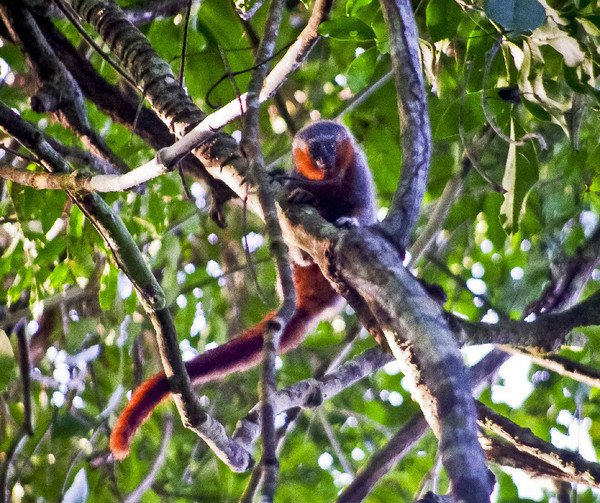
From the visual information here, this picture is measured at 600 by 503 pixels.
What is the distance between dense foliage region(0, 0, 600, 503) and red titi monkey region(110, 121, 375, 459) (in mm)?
193

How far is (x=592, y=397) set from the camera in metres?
4.45

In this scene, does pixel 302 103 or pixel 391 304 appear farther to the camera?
pixel 302 103

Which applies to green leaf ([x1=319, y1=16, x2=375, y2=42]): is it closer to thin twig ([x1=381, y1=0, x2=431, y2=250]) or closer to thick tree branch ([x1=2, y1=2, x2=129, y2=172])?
thin twig ([x1=381, y1=0, x2=431, y2=250])

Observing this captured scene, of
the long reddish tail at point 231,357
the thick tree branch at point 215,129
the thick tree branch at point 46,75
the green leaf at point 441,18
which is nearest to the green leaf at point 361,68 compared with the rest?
the green leaf at point 441,18

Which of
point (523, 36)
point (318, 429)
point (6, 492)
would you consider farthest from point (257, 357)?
point (523, 36)

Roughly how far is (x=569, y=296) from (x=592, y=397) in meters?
1.59

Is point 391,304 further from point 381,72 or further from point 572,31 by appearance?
point 381,72

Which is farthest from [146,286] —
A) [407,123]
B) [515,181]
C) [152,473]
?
[152,473]

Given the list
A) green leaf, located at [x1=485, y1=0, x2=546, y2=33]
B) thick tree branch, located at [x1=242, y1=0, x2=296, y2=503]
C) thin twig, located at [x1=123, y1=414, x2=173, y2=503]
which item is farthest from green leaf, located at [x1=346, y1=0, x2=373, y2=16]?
thin twig, located at [x1=123, y1=414, x2=173, y2=503]

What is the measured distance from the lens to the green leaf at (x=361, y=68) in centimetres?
289

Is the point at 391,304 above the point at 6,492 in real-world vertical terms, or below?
above

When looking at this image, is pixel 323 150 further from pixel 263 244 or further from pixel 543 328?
pixel 543 328

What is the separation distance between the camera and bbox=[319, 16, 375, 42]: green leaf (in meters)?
2.59

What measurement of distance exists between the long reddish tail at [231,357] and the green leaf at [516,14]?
1.19 m
